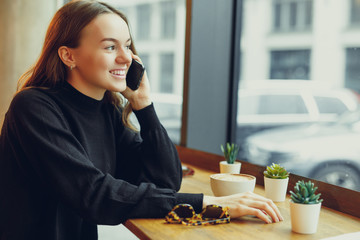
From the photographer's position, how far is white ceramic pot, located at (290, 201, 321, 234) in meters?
1.03

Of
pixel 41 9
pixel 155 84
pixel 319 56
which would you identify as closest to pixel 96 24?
pixel 41 9

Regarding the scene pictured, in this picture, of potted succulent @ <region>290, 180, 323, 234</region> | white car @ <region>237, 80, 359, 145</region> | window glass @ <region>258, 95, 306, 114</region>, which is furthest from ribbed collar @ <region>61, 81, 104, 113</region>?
window glass @ <region>258, 95, 306, 114</region>

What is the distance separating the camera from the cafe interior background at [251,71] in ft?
7.92

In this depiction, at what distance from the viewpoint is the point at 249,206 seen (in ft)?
3.75

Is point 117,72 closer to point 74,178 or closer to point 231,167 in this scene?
point 74,178

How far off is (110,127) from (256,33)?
1239cm

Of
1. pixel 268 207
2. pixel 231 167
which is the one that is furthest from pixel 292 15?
pixel 268 207

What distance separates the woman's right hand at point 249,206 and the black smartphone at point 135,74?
0.55m

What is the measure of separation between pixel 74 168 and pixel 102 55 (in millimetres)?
384

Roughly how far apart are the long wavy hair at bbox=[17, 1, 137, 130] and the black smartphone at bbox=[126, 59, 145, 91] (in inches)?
7.1

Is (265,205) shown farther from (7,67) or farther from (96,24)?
(7,67)

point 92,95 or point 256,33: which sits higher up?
point 256,33

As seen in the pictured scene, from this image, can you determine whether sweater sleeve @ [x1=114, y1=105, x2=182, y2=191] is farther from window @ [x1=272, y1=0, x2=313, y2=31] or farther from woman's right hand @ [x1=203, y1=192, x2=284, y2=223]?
window @ [x1=272, y1=0, x2=313, y2=31]

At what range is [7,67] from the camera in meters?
3.24
